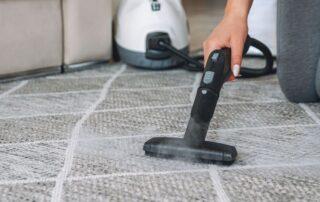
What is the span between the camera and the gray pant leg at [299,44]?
3.55 ft

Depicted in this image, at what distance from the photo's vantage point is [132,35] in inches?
65.0

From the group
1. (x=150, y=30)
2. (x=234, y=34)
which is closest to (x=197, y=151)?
(x=234, y=34)

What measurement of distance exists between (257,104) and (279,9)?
0.78ft

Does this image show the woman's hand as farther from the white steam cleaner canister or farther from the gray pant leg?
the white steam cleaner canister

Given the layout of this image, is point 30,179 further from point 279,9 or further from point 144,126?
point 279,9

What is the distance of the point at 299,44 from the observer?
1.11 metres

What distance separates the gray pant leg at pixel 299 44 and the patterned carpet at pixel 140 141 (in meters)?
0.06

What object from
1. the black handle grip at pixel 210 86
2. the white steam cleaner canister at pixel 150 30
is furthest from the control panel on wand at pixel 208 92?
the white steam cleaner canister at pixel 150 30

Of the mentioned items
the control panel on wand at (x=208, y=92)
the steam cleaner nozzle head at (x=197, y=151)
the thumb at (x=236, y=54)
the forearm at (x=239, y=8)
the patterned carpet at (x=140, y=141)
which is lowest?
the patterned carpet at (x=140, y=141)

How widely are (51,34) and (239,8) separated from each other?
0.82m

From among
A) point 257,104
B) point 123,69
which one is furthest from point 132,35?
point 257,104

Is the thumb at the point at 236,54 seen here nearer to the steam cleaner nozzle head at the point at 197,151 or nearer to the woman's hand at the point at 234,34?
Result: the woman's hand at the point at 234,34

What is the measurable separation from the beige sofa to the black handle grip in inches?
32.3

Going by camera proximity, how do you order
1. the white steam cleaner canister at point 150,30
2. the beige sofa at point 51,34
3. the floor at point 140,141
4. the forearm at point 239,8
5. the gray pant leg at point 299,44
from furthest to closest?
the white steam cleaner canister at point 150,30, the beige sofa at point 51,34, the gray pant leg at point 299,44, the forearm at point 239,8, the floor at point 140,141
